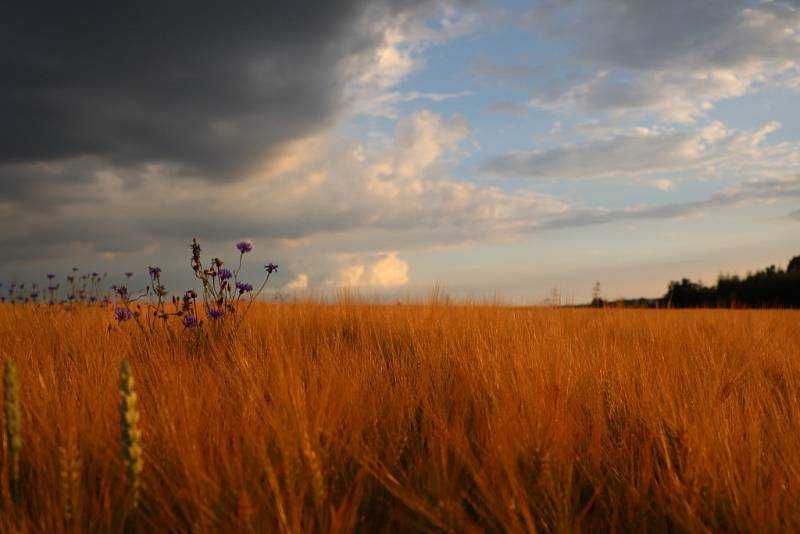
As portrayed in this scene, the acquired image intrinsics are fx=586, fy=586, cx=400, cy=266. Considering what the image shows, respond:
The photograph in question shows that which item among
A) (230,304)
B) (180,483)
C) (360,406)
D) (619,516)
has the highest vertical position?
(230,304)

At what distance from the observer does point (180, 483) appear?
6.15 ft

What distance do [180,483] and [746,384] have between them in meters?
3.96

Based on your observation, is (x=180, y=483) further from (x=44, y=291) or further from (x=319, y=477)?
(x=44, y=291)

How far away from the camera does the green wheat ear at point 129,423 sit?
125 centimetres

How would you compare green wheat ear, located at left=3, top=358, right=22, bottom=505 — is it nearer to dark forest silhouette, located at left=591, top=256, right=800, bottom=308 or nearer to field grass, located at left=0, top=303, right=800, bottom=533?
field grass, located at left=0, top=303, right=800, bottom=533

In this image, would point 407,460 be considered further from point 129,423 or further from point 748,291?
point 748,291

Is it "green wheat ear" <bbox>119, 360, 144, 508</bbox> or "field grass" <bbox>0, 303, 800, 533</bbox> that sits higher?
"green wheat ear" <bbox>119, 360, 144, 508</bbox>

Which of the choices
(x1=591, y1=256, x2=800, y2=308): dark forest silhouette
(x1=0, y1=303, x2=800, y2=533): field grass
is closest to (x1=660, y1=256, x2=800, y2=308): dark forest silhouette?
(x1=591, y1=256, x2=800, y2=308): dark forest silhouette

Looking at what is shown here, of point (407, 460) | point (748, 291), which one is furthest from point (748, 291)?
point (407, 460)

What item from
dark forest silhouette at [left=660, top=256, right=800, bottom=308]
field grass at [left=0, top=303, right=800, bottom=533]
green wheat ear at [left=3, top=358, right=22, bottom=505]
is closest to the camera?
green wheat ear at [left=3, top=358, right=22, bottom=505]

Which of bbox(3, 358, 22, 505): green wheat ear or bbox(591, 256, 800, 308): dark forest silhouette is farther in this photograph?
bbox(591, 256, 800, 308): dark forest silhouette

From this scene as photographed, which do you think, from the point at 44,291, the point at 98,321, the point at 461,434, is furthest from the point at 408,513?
the point at 44,291

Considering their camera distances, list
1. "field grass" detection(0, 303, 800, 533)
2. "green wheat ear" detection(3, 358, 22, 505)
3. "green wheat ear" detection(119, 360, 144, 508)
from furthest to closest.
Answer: "field grass" detection(0, 303, 800, 533) < "green wheat ear" detection(3, 358, 22, 505) < "green wheat ear" detection(119, 360, 144, 508)

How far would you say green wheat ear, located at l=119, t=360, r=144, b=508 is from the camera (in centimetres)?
125
